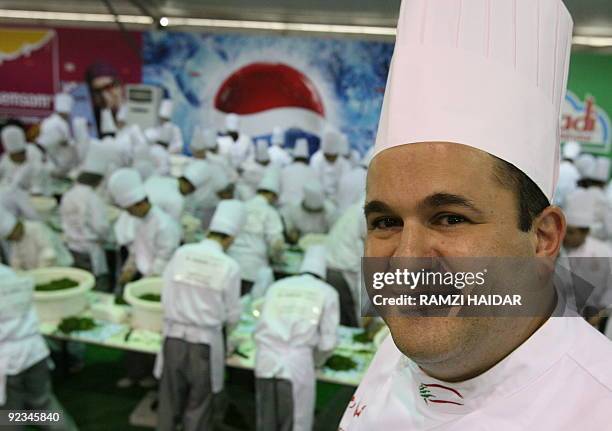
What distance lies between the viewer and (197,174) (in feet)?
13.8

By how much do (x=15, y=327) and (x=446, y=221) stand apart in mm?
2170

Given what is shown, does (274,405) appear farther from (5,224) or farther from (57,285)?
(5,224)

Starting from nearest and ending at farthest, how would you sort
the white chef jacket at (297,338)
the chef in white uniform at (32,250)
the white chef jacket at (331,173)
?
the white chef jacket at (297,338)
the chef in white uniform at (32,250)
the white chef jacket at (331,173)

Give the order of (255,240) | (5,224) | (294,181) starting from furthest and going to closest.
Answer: (294,181) → (255,240) → (5,224)

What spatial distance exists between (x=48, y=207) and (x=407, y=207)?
14.9ft

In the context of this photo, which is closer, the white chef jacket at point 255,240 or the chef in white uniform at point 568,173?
the white chef jacket at point 255,240

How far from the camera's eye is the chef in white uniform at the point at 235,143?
6.30 meters

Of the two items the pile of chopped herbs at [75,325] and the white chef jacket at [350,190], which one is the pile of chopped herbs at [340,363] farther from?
the white chef jacket at [350,190]

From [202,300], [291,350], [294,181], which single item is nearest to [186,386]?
[202,300]

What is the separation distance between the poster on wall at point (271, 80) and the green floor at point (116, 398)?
4016 mm

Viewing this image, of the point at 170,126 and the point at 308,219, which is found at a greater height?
the point at 170,126

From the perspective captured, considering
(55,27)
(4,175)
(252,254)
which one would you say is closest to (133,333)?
(252,254)

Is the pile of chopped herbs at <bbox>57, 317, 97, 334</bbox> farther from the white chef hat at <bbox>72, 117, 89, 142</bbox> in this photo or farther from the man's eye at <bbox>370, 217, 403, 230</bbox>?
the white chef hat at <bbox>72, 117, 89, 142</bbox>

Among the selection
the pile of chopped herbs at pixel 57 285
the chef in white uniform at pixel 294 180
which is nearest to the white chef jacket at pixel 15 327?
the pile of chopped herbs at pixel 57 285
